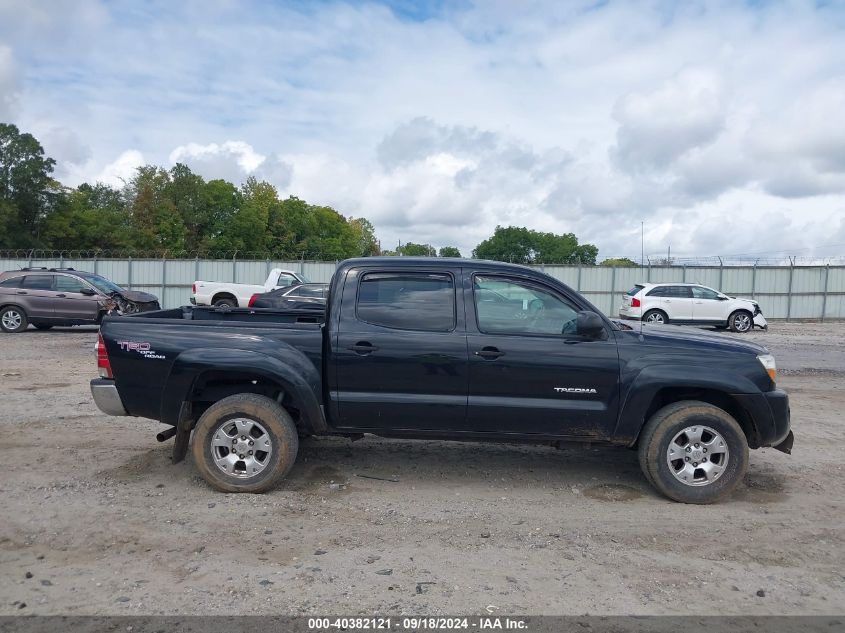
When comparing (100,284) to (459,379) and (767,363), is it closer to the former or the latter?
(459,379)

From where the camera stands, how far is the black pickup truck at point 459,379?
4961 mm

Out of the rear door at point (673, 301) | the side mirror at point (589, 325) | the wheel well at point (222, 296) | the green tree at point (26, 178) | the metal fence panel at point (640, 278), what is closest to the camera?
the side mirror at point (589, 325)

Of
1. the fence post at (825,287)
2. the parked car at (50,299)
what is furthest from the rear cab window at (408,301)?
the fence post at (825,287)

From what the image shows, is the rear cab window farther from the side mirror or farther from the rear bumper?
the rear bumper

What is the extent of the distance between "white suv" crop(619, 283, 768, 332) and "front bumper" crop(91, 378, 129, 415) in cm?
1798

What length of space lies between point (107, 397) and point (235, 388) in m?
0.97

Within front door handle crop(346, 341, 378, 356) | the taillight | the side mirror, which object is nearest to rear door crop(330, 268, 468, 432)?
front door handle crop(346, 341, 378, 356)

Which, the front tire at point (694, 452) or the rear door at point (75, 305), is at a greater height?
the rear door at point (75, 305)

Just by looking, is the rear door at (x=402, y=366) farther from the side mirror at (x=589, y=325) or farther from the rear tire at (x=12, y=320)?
the rear tire at (x=12, y=320)

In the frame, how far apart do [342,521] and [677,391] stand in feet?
8.88

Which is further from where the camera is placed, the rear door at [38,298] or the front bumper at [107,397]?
the rear door at [38,298]

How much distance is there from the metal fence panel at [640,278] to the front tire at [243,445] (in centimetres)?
2275

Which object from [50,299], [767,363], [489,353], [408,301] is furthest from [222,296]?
[767,363]

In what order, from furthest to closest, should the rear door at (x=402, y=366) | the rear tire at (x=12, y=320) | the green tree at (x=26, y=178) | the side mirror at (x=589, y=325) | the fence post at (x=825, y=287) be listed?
1. the green tree at (x=26, y=178)
2. the fence post at (x=825, y=287)
3. the rear tire at (x=12, y=320)
4. the rear door at (x=402, y=366)
5. the side mirror at (x=589, y=325)
